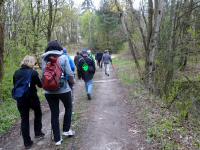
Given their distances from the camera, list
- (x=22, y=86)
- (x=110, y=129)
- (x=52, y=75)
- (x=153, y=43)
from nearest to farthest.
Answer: (x=52, y=75)
(x=22, y=86)
(x=110, y=129)
(x=153, y=43)

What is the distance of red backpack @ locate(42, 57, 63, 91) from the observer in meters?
6.39

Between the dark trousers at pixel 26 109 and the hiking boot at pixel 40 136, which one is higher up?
the dark trousers at pixel 26 109

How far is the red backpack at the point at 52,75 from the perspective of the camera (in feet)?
21.0

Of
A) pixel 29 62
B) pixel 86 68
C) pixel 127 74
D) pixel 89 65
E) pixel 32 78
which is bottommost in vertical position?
pixel 127 74

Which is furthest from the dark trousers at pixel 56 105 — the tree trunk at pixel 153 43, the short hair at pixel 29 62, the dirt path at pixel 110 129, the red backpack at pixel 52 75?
the tree trunk at pixel 153 43

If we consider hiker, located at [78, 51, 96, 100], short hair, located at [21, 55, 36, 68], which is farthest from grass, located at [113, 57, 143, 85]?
short hair, located at [21, 55, 36, 68]

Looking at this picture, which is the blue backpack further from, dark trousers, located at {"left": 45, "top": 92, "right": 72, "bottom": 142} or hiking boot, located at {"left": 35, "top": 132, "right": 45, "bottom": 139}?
hiking boot, located at {"left": 35, "top": 132, "right": 45, "bottom": 139}

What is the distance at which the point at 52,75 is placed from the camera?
6.39 meters

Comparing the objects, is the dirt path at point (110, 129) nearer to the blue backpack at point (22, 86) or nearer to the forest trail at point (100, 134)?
the forest trail at point (100, 134)

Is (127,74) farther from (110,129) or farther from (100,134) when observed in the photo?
(100,134)

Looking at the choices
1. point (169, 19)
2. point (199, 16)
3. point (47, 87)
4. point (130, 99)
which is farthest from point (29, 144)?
point (169, 19)

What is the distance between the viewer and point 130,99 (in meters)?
Answer: 12.4

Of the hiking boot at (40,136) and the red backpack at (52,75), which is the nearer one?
the red backpack at (52,75)

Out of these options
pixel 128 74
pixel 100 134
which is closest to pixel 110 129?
A: pixel 100 134
